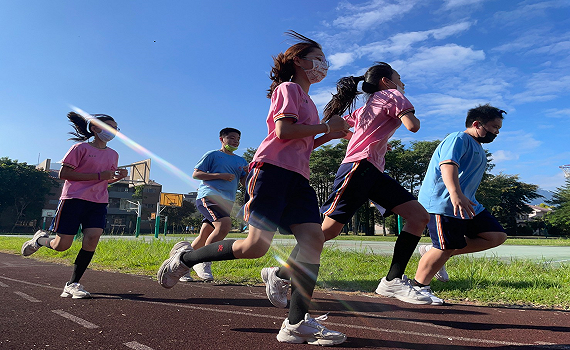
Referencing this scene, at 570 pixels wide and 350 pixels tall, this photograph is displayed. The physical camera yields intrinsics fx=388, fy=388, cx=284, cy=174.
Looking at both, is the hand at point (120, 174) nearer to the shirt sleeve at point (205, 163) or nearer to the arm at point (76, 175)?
the arm at point (76, 175)

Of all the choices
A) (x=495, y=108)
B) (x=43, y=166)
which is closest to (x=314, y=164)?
(x=495, y=108)

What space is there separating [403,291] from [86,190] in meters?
3.37

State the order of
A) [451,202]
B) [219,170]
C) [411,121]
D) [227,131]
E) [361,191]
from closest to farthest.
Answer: [411,121] → [361,191] → [451,202] → [219,170] → [227,131]

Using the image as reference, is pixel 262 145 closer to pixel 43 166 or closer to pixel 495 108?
pixel 495 108

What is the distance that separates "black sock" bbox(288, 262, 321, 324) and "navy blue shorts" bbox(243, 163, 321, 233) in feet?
0.90

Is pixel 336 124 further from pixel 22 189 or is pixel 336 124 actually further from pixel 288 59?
pixel 22 189

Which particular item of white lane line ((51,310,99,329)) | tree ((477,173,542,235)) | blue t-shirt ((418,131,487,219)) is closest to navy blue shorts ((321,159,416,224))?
blue t-shirt ((418,131,487,219))

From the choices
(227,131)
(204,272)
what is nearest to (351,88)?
(227,131)

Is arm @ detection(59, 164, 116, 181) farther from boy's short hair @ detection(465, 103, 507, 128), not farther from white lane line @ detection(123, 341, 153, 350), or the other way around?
boy's short hair @ detection(465, 103, 507, 128)

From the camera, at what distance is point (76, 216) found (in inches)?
163

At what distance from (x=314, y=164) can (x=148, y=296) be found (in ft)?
136

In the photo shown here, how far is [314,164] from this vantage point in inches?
1777

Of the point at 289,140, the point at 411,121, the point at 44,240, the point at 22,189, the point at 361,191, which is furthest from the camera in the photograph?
the point at 22,189

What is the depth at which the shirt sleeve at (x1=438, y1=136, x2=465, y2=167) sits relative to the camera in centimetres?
347
